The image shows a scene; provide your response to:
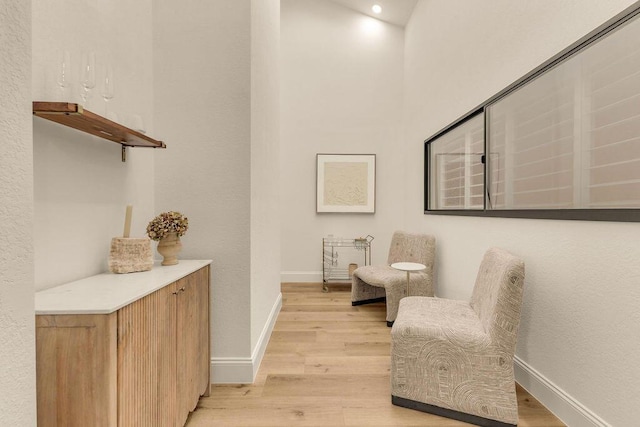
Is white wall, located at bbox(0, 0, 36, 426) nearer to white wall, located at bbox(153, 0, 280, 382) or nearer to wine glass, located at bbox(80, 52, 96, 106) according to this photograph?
wine glass, located at bbox(80, 52, 96, 106)

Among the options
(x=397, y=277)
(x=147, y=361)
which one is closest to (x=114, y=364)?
(x=147, y=361)

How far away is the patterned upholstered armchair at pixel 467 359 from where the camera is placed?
5.23 ft

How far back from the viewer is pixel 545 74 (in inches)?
71.9

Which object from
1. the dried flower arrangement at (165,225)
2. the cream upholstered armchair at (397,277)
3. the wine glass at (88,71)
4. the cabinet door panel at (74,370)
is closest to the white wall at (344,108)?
the cream upholstered armchair at (397,277)

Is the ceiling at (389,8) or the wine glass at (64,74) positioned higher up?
the ceiling at (389,8)

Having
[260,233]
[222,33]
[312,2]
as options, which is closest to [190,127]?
[222,33]

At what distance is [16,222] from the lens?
750 mm

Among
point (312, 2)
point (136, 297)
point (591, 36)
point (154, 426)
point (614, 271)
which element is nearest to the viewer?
point (136, 297)

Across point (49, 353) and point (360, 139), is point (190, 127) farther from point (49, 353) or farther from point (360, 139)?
point (360, 139)

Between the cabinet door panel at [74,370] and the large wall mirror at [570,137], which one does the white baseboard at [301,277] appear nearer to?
the large wall mirror at [570,137]

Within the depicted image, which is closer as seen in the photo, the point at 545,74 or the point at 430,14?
the point at 545,74

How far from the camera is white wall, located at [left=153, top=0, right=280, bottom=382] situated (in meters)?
1.92

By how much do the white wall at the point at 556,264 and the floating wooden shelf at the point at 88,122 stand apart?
7.04 feet

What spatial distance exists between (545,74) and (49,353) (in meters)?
2.60
